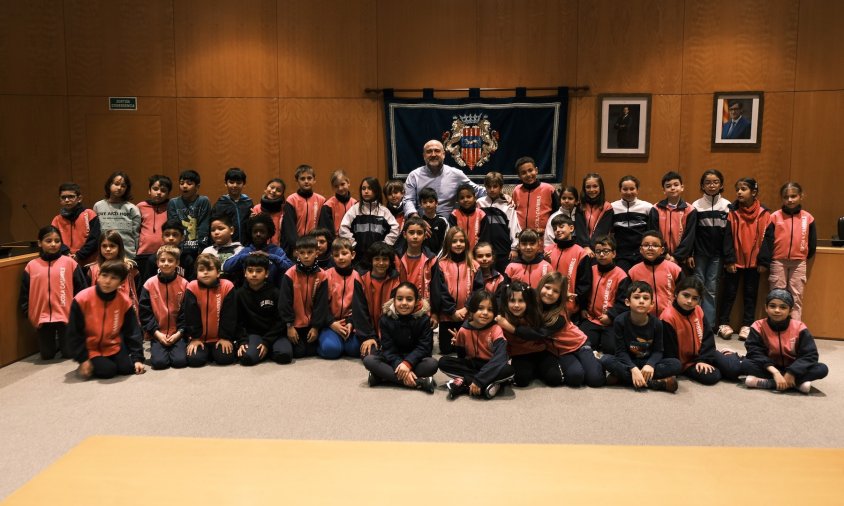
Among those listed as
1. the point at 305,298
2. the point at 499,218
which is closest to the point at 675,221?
the point at 499,218

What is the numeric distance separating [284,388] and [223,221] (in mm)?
1946

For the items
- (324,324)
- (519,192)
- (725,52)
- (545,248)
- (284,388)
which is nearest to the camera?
(284,388)

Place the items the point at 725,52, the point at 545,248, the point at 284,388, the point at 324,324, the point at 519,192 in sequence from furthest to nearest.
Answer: the point at 725,52, the point at 519,192, the point at 545,248, the point at 324,324, the point at 284,388

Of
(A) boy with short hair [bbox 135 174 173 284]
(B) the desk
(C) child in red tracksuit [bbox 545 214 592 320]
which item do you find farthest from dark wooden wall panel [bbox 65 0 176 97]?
(C) child in red tracksuit [bbox 545 214 592 320]

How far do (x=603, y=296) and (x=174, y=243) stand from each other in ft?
13.0

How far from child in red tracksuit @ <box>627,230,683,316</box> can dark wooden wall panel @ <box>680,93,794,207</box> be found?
2.69m

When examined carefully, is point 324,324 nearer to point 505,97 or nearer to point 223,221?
point 223,221

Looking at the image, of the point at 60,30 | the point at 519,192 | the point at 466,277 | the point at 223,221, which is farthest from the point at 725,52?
the point at 60,30

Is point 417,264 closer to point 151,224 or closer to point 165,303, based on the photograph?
point 165,303

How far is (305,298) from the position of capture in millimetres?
5930

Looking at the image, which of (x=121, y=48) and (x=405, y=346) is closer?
(x=405, y=346)

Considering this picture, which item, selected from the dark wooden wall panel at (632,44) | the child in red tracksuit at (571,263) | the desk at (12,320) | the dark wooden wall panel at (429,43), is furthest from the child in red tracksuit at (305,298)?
the dark wooden wall panel at (632,44)

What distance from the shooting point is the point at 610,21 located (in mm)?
8125

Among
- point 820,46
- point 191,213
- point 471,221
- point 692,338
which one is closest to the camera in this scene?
point 692,338
